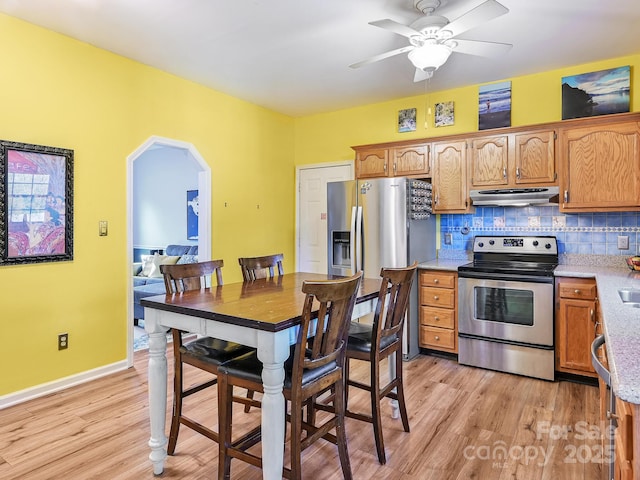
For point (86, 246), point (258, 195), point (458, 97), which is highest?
point (458, 97)

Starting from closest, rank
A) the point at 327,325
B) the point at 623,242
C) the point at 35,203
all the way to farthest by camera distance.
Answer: the point at 327,325
the point at 35,203
the point at 623,242

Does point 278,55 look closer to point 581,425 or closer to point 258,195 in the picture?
point 258,195

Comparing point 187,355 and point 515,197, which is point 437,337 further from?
point 187,355

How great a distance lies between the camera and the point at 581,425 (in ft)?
8.30

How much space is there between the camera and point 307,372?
5.94ft

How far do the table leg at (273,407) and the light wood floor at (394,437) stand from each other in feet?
1.48

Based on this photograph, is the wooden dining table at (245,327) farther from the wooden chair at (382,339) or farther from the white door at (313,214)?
the white door at (313,214)

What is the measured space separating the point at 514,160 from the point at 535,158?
169 mm

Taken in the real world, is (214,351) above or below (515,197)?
below

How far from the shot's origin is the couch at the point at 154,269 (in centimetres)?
485

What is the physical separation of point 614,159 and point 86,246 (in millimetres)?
4321

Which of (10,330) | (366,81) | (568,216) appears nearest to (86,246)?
(10,330)

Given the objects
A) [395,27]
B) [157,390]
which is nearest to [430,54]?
[395,27]

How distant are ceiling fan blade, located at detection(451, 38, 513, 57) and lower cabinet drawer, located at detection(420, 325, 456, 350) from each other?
7.76ft
